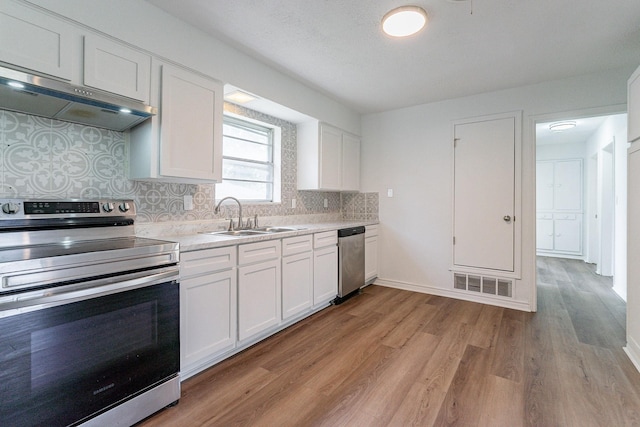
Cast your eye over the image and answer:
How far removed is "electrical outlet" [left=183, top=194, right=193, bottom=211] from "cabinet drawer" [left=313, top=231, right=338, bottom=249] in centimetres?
118

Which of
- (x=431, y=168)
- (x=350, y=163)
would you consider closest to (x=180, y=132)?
(x=350, y=163)

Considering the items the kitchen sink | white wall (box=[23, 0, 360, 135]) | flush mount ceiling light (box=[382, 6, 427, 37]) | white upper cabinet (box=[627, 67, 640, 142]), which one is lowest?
the kitchen sink

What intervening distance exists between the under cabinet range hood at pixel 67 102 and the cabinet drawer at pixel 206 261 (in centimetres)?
92

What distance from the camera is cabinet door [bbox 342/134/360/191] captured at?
4086mm

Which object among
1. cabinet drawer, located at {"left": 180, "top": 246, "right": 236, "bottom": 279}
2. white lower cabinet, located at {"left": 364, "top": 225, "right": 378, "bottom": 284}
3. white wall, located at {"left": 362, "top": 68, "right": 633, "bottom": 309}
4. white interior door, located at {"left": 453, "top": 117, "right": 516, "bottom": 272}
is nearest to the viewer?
cabinet drawer, located at {"left": 180, "top": 246, "right": 236, "bottom": 279}

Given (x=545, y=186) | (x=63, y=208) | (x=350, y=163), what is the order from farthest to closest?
(x=545, y=186) < (x=350, y=163) < (x=63, y=208)

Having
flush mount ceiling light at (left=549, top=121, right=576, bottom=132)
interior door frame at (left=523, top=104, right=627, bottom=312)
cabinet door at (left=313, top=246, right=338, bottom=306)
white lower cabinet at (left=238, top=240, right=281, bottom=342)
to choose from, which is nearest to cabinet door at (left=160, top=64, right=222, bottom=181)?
white lower cabinet at (left=238, top=240, right=281, bottom=342)

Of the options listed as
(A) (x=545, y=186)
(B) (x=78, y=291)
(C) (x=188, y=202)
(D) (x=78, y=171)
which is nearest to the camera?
(B) (x=78, y=291)

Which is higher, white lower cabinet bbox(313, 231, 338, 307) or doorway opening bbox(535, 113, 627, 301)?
doorway opening bbox(535, 113, 627, 301)

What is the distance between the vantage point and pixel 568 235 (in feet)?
20.8

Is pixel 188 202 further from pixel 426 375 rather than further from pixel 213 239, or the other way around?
pixel 426 375

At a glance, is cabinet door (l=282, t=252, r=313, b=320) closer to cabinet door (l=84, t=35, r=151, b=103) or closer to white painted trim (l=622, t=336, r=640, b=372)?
cabinet door (l=84, t=35, r=151, b=103)

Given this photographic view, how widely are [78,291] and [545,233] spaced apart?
7.96 m

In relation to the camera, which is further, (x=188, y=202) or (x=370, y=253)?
(x=370, y=253)
